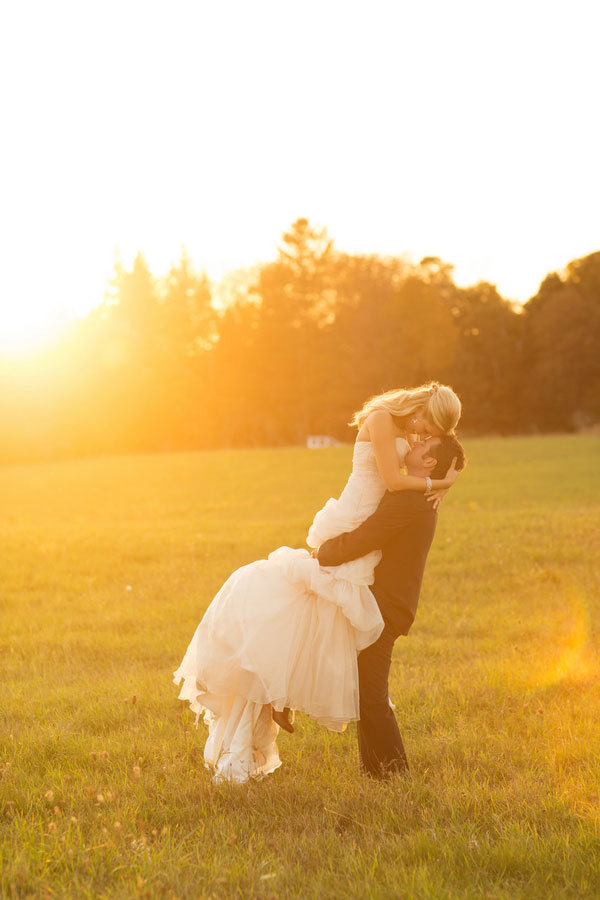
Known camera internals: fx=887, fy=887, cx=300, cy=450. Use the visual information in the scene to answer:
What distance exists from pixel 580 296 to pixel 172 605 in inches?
2893

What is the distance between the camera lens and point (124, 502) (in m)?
31.0

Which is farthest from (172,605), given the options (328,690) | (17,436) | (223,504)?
(17,436)

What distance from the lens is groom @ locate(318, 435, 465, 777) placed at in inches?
217

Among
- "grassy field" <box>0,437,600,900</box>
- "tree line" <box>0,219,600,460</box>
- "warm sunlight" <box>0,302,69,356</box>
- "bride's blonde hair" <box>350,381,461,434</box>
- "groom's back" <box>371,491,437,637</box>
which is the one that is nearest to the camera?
"grassy field" <box>0,437,600,900</box>

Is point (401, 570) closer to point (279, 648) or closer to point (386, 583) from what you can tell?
point (386, 583)

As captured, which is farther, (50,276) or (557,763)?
(50,276)

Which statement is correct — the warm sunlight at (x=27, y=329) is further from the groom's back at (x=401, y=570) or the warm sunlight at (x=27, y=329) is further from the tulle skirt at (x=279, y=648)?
the groom's back at (x=401, y=570)

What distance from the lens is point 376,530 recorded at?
18.0ft

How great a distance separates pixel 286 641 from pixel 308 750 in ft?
4.88

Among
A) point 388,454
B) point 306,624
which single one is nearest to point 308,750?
point 306,624

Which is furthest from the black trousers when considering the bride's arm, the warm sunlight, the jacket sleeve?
the warm sunlight

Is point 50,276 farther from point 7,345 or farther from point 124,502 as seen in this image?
point 124,502

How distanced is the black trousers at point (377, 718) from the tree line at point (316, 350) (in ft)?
229

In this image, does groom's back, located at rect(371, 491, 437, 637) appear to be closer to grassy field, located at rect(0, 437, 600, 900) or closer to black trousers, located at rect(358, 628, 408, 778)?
black trousers, located at rect(358, 628, 408, 778)
